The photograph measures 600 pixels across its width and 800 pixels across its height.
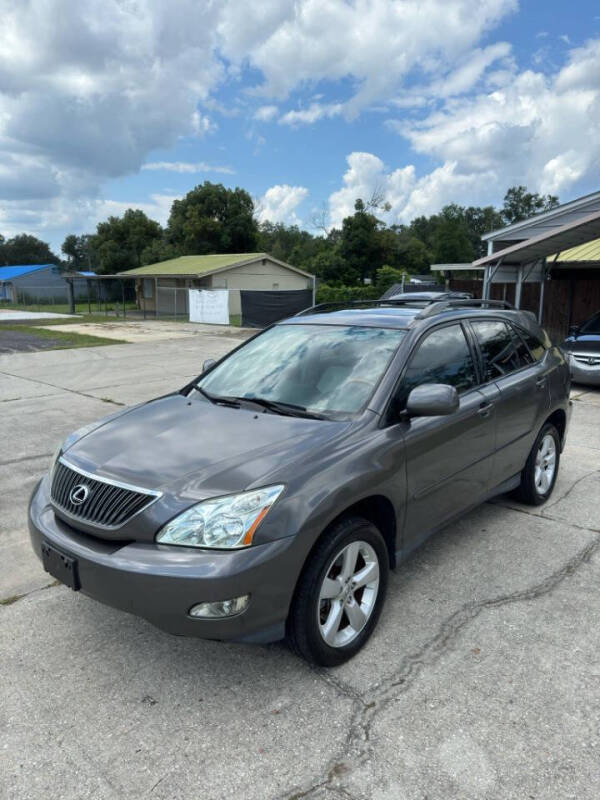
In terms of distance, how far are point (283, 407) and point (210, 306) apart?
2598 cm

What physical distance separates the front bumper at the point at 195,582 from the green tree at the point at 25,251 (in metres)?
105

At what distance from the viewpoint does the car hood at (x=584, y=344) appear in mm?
10047

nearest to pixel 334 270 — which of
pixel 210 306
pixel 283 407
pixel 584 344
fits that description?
pixel 210 306

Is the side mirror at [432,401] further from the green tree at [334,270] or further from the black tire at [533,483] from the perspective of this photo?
the green tree at [334,270]

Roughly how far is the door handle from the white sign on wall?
24.4 metres

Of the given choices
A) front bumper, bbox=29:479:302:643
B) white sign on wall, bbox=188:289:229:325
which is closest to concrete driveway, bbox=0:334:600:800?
front bumper, bbox=29:479:302:643

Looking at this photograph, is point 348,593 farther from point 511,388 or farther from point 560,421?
point 560,421

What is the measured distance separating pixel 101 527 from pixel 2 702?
Answer: 0.87m

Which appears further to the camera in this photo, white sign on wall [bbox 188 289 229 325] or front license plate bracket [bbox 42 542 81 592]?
white sign on wall [bbox 188 289 229 325]

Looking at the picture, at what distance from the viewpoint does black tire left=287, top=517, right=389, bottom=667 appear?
255 cm

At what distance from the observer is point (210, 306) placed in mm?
28484

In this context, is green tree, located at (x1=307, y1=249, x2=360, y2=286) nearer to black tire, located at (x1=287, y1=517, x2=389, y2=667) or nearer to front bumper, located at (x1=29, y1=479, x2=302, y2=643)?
black tire, located at (x1=287, y1=517, x2=389, y2=667)

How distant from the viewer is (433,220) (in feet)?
286

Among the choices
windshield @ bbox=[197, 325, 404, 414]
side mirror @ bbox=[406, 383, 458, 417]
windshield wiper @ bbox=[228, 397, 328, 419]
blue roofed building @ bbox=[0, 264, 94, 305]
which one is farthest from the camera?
blue roofed building @ bbox=[0, 264, 94, 305]
